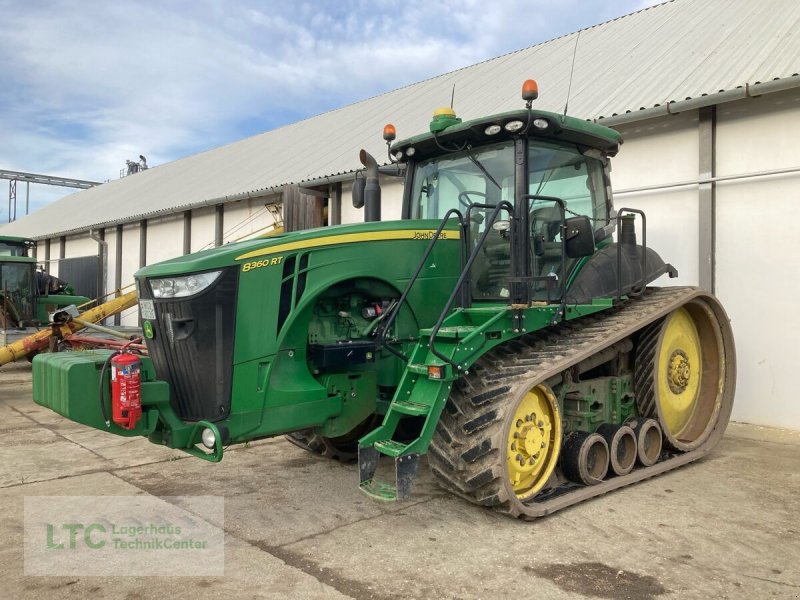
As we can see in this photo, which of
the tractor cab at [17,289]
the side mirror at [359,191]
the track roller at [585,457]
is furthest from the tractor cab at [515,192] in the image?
the tractor cab at [17,289]

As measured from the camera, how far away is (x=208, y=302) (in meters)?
4.06

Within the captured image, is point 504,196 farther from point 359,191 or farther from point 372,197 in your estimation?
point 359,191

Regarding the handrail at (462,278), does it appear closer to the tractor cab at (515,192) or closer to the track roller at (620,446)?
the tractor cab at (515,192)

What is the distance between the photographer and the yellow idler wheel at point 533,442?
4363 millimetres

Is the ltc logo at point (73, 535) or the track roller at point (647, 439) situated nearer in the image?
the ltc logo at point (73, 535)

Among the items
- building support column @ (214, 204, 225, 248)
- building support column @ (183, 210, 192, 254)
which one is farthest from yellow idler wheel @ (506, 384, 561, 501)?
building support column @ (183, 210, 192, 254)

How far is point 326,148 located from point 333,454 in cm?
1064

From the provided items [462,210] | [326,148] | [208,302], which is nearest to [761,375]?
[462,210]

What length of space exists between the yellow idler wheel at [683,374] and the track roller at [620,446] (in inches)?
18.4

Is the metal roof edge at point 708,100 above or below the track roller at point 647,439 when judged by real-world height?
above

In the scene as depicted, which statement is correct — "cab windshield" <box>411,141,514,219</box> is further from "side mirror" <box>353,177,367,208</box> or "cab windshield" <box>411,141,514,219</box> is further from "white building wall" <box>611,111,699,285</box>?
"white building wall" <box>611,111,699,285</box>

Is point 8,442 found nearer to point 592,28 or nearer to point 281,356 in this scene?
point 281,356

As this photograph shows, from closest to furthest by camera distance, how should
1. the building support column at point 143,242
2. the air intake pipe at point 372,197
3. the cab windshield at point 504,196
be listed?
the cab windshield at point 504,196 < the air intake pipe at point 372,197 < the building support column at point 143,242

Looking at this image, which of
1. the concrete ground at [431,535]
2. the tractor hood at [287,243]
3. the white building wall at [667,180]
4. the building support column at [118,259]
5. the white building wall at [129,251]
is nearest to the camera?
the concrete ground at [431,535]
